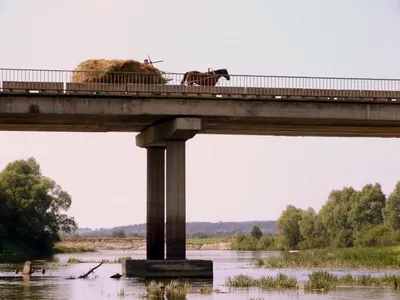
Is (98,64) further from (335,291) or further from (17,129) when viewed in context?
(335,291)

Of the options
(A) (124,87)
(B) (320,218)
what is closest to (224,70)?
(A) (124,87)

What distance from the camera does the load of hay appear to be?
201 feet

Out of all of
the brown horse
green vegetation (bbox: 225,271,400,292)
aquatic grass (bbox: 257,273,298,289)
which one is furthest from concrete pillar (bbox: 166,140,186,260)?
aquatic grass (bbox: 257,273,298,289)

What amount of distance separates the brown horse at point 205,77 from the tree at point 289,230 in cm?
10466

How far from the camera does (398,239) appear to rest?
11094cm

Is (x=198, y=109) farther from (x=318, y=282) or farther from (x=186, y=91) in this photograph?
(x=318, y=282)

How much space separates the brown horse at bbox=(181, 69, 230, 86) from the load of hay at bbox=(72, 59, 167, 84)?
148 centimetres

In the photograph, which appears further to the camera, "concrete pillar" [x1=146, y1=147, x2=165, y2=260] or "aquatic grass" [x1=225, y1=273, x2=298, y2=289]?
"concrete pillar" [x1=146, y1=147, x2=165, y2=260]

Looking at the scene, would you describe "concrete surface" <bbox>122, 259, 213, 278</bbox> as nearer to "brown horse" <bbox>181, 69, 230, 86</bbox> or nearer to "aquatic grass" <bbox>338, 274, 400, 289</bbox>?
"aquatic grass" <bbox>338, 274, 400, 289</bbox>

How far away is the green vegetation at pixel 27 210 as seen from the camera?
11944cm

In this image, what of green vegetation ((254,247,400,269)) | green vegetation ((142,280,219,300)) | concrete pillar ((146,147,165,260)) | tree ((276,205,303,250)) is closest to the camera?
green vegetation ((142,280,219,300))

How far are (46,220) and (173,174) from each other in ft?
227

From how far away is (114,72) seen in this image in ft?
201

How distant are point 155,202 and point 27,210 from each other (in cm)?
5853
